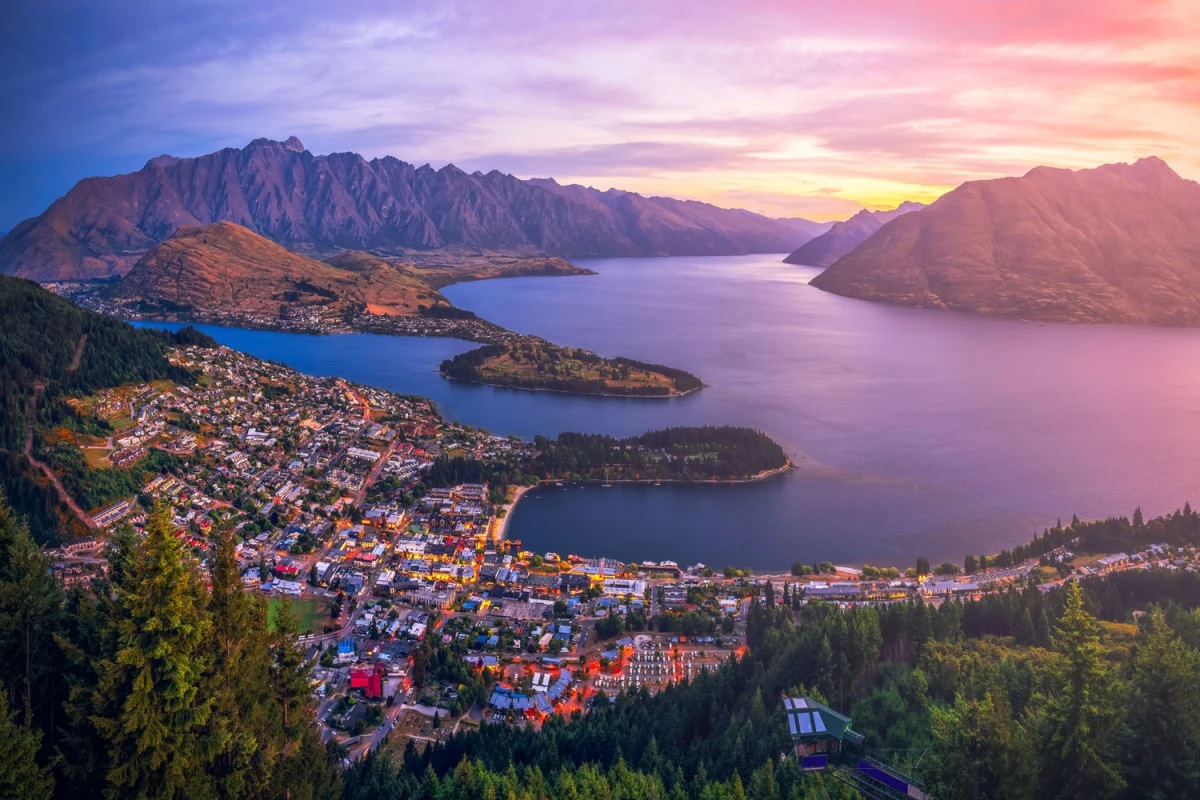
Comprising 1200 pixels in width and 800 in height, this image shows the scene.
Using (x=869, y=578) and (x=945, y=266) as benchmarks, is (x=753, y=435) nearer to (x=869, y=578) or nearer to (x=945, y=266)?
(x=869, y=578)

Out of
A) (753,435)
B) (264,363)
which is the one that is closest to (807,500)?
(753,435)

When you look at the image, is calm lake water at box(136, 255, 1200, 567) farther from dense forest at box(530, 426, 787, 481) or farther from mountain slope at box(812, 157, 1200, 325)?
mountain slope at box(812, 157, 1200, 325)

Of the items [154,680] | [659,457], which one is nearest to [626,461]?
[659,457]

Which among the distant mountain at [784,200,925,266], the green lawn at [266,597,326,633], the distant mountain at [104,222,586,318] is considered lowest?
the green lawn at [266,597,326,633]

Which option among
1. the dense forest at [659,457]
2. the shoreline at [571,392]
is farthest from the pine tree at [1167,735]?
the shoreline at [571,392]

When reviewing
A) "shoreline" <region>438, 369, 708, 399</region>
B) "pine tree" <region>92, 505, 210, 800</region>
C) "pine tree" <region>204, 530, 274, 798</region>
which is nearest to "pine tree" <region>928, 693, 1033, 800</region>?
"pine tree" <region>204, 530, 274, 798</region>
